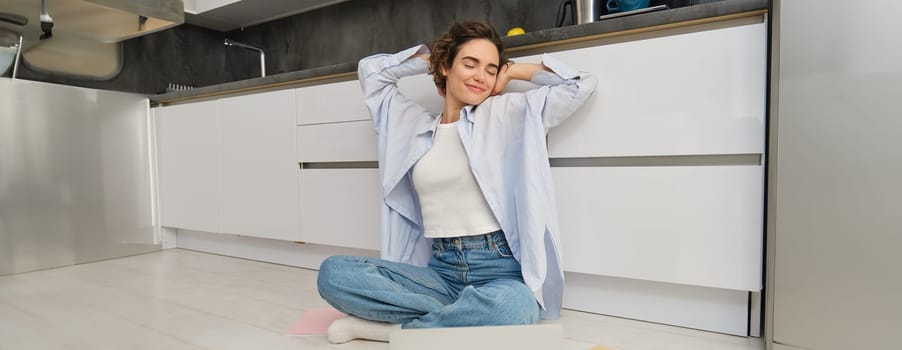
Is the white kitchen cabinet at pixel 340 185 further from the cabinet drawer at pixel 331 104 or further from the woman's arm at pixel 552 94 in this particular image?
the woman's arm at pixel 552 94

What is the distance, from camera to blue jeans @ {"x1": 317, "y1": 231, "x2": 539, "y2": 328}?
110 centimetres

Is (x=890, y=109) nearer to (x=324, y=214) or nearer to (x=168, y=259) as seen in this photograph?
(x=324, y=214)

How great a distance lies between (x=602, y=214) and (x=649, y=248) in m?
0.14

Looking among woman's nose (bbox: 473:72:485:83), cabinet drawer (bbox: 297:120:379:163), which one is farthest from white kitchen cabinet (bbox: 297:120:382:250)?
woman's nose (bbox: 473:72:485:83)

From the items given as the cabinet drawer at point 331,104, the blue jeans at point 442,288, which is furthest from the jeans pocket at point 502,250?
the cabinet drawer at point 331,104

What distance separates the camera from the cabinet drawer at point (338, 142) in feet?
5.95

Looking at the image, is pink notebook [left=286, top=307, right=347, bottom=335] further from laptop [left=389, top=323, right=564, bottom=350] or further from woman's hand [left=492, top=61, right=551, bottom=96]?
woman's hand [left=492, top=61, right=551, bottom=96]

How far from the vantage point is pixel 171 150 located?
253cm

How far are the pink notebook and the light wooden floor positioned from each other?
30mm

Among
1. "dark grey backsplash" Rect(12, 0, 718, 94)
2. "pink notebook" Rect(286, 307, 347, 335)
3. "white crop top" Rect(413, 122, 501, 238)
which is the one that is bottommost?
"pink notebook" Rect(286, 307, 347, 335)

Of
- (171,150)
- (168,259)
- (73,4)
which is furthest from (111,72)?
(168,259)

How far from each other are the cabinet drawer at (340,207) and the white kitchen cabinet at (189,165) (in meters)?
0.59

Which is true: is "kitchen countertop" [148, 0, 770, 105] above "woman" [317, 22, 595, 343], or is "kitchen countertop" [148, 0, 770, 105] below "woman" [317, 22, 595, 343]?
above

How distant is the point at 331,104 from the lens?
6.22 ft
